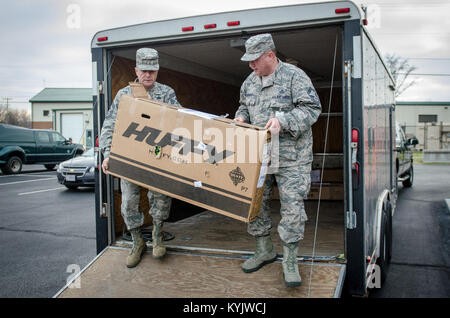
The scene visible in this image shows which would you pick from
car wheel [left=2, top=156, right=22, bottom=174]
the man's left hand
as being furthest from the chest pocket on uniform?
car wheel [left=2, top=156, right=22, bottom=174]

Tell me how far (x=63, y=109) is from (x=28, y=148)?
20.1 meters

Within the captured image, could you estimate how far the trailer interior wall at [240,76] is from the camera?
4.10m

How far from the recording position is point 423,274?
4.39 meters

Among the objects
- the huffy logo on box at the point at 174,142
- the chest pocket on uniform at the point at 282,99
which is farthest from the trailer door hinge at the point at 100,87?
the chest pocket on uniform at the point at 282,99

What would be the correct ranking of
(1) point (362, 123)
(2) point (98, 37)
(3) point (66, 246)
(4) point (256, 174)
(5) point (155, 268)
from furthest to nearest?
(3) point (66, 246), (2) point (98, 37), (5) point (155, 268), (1) point (362, 123), (4) point (256, 174)

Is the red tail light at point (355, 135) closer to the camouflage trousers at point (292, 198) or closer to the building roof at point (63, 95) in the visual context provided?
the camouflage trousers at point (292, 198)

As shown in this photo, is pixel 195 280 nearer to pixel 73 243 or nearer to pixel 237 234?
pixel 237 234

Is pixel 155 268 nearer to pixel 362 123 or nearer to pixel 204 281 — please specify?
pixel 204 281

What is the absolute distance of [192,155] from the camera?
2.93 m

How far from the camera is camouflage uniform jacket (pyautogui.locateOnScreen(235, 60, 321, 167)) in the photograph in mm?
2855

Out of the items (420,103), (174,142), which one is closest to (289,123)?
(174,142)

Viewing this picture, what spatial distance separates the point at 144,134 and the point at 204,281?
3.90ft

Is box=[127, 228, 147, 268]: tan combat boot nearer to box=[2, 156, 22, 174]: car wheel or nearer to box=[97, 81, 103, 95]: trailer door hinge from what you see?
box=[97, 81, 103, 95]: trailer door hinge
